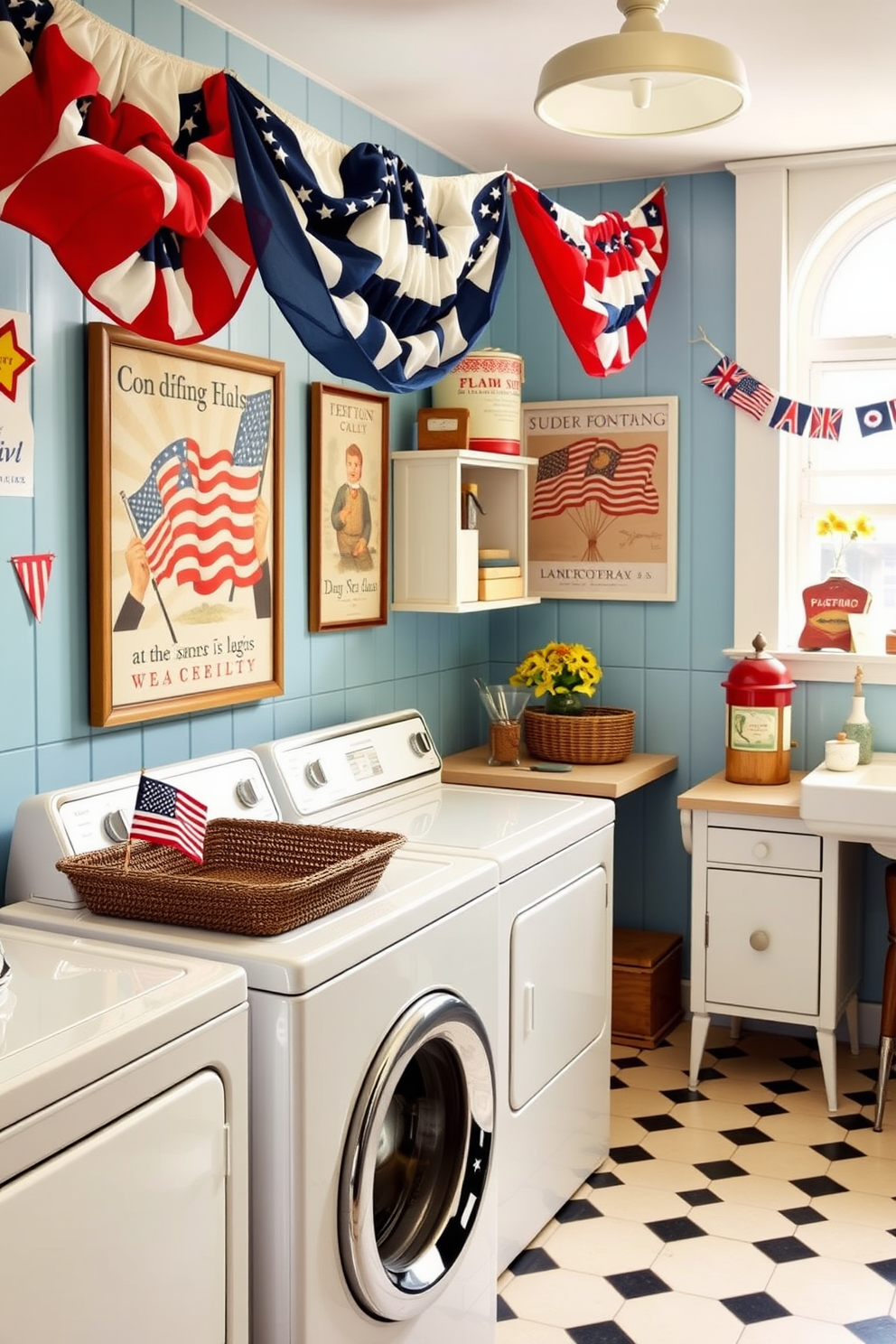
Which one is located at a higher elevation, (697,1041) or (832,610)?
(832,610)

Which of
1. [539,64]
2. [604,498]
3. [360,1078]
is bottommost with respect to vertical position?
[360,1078]

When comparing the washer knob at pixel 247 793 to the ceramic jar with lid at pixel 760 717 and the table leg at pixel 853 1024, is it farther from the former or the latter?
the table leg at pixel 853 1024

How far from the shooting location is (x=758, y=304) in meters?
3.77

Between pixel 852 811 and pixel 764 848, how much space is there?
0.29m

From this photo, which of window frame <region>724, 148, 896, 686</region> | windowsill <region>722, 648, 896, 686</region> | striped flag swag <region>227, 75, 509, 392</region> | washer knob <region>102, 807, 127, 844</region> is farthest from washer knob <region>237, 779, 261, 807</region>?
window frame <region>724, 148, 896, 686</region>

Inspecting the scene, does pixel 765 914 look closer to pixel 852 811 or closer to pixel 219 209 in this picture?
pixel 852 811

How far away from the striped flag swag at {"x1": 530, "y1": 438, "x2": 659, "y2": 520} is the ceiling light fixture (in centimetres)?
155

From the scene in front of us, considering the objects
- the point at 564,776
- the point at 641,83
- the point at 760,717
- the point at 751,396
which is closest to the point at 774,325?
the point at 751,396

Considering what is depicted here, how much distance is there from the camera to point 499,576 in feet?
12.1

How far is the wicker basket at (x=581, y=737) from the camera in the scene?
12.1 ft

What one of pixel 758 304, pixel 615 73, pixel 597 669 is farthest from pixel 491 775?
pixel 615 73

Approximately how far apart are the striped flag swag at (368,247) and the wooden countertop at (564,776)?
125 centimetres

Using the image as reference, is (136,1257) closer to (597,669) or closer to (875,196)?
(597,669)

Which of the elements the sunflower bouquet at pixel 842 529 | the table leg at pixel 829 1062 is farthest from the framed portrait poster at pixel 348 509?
the table leg at pixel 829 1062
